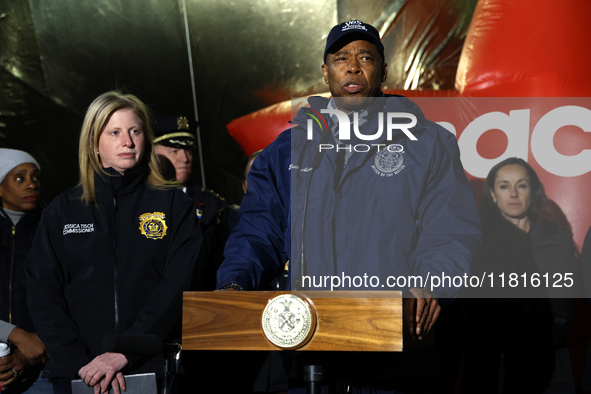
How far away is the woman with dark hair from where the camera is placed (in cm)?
276

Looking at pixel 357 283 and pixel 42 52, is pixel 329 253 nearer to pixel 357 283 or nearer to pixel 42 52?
pixel 357 283

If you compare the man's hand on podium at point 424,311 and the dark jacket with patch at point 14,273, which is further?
the dark jacket with patch at point 14,273

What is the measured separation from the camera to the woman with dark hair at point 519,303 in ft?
9.06

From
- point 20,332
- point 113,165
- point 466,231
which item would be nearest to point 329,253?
point 466,231

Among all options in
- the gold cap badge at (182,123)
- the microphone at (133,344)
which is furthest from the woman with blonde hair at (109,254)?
the gold cap badge at (182,123)

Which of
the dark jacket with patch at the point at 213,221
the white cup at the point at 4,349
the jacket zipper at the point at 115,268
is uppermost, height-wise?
the dark jacket with patch at the point at 213,221

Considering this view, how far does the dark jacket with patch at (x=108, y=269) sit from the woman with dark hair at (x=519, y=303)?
1492 mm

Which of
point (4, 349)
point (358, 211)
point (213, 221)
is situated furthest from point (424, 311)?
point (213, 221)

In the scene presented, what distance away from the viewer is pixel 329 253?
5.30 ft

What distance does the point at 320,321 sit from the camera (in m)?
1.10

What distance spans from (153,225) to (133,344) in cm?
75

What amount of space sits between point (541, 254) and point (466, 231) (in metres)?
1.55

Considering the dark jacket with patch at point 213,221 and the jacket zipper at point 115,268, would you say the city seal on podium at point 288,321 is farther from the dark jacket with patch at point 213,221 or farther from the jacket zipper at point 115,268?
the dark jacket with patch at point 213,221

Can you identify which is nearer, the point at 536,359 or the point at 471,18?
the point at 536,359
